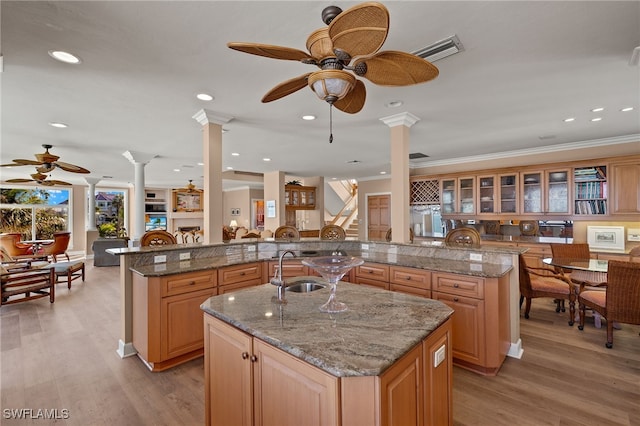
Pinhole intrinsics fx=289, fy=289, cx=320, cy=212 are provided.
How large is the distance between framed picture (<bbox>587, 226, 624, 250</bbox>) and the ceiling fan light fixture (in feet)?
18.1

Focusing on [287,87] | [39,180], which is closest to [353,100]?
[287,87]

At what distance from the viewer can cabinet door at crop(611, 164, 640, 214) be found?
169 inches

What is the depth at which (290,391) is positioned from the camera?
1167 millimetres

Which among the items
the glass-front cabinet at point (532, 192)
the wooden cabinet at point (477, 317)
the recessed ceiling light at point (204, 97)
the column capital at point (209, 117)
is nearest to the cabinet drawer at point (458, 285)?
the wooden cabinet at point (477, 317)

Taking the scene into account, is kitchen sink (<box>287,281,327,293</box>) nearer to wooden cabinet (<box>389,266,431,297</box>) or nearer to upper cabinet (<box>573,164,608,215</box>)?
wooden cabinet (<box>389,266,431,297</box>)

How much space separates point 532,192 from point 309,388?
5.77 metres

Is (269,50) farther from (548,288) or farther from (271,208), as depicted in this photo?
(271,208)

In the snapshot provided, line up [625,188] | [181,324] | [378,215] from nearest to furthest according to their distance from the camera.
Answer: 1. [181,324]
2. [625,188]
3. [378,215]

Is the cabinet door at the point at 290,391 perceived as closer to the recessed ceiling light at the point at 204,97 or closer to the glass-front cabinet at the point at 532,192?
the recessed ceiling light at the point at 204,97

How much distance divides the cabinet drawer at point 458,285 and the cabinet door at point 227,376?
1932 mm

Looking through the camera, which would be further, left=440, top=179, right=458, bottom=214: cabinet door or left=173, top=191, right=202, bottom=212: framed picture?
left=173, top=191, right=202, bottom=212: framed picture

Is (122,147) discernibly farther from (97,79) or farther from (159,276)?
(159,276)

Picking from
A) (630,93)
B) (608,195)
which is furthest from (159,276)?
(608,195)

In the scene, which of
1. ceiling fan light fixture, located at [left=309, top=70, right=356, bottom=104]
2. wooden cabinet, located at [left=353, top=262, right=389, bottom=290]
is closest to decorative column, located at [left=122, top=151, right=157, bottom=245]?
wooden cabinet, located at [left=353, top=262, right=389, bottom=290]
